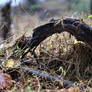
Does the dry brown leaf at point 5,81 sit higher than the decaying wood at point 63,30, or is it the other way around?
the decaying wood at point 63,30

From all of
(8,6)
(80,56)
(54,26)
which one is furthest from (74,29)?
(8,6)

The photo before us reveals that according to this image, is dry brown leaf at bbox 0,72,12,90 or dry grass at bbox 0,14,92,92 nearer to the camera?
dry brown leaf at bbox 0,72,12,90

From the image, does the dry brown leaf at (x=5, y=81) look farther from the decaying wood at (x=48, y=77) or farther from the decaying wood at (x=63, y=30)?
the decaying wood at (x=63, y=30)

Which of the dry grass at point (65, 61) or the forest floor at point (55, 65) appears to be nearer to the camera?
the forest floor at point (55, 65)

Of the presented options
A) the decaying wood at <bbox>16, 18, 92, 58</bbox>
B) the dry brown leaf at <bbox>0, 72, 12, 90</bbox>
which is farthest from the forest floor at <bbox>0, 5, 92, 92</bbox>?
the decaying wood at <bbox>16, 18, 92, 58</bbox>

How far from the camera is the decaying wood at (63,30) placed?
1964 millimetres

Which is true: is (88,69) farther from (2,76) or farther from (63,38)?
(2,76)

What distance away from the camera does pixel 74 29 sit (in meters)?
2.01

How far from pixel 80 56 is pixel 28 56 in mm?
639

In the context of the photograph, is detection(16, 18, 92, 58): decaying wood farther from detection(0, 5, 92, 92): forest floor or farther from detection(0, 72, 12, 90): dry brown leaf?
detection(0, 72, 12, 90): dry brown leaf

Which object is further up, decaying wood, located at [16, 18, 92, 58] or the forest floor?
decaying wood, located at [16, 18, 92, 58]

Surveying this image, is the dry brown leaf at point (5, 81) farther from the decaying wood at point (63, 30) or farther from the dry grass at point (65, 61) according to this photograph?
the decaying wood at point (63, 30)

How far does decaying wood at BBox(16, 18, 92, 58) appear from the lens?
1964 mm

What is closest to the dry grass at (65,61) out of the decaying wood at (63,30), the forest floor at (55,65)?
the forest floor at (55,65)
